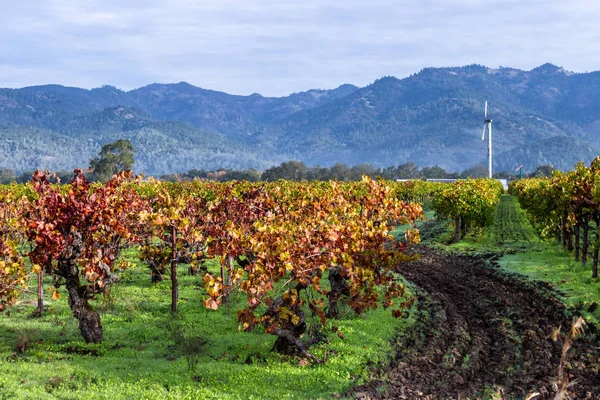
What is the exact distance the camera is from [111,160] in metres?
179

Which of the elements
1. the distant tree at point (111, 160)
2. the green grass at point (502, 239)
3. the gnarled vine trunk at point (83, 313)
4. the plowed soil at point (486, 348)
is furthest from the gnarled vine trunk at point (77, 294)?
the distant tree at point (111, 160)

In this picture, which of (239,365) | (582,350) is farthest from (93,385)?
(582,350)

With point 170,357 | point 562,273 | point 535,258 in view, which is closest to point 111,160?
point 535,258

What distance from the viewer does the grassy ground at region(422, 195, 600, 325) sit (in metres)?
24.8

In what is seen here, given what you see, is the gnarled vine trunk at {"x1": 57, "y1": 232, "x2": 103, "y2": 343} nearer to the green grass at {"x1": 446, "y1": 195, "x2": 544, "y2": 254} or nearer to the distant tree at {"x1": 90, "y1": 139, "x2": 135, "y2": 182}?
the green grass at {"x1": 446, "y1": 195, "x2": 544, "y2": 254}

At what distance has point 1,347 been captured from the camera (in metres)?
17.7

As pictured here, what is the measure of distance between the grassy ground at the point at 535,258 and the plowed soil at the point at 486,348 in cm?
99

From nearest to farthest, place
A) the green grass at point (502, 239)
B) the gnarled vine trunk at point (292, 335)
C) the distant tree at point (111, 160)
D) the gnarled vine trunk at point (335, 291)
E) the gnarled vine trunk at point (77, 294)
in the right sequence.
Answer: the gnarled vine trunk at point (292, 335), the gnarled vine trunk at point (77, 294), the gnarled vine trunk at point (335, 291), the green grass at point (502, 239), the distant tree at point (111, 160)

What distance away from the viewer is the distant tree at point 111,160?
17762 centimetres

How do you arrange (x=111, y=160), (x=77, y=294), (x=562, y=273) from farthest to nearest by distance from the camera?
1. (x=111, y=160)
2. (x=562, y=273)
3. (x=77, y=294)

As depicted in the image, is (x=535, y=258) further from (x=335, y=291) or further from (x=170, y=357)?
(x=170, y=357)

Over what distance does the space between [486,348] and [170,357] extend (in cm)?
973

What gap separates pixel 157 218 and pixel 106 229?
6.11 ft

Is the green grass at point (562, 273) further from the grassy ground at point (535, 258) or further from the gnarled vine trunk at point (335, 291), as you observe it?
the gnarled vine trunk at point (335, 291)
